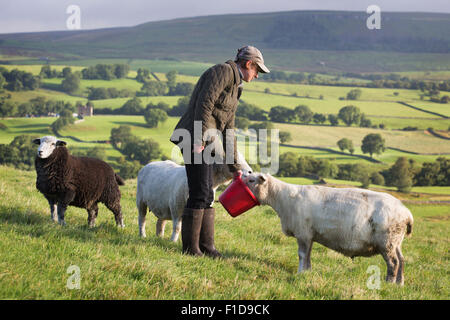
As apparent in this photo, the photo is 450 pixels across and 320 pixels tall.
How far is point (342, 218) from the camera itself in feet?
20.0

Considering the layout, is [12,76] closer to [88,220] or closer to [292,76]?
[292,76]

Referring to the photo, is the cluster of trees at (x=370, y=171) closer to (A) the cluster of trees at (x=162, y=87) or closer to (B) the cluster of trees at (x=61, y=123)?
(B) the cluster of trees at (x=61, y=123)

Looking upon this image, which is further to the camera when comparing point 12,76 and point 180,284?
point 12,76

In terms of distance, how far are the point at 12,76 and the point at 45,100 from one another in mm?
Answer: 31855

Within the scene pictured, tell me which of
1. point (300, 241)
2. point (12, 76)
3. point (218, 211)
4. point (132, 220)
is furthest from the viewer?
point (12, 76)

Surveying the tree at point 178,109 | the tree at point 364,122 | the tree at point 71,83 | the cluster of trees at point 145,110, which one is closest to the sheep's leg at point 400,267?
the cluster of trees at point 145,110

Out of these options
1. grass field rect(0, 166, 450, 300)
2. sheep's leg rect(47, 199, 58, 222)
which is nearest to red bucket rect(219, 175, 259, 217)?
grass field rect(0, 166, 450, 300)

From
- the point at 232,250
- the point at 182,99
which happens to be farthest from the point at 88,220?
the point at 182,99

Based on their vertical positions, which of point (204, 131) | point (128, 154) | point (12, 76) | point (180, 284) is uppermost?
point (12, 76)

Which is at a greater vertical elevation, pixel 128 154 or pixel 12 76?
pixel 12 76

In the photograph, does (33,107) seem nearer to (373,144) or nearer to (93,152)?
(93,152)

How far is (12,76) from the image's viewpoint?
156875 mm

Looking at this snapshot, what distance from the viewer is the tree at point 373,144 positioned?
3943 inches
